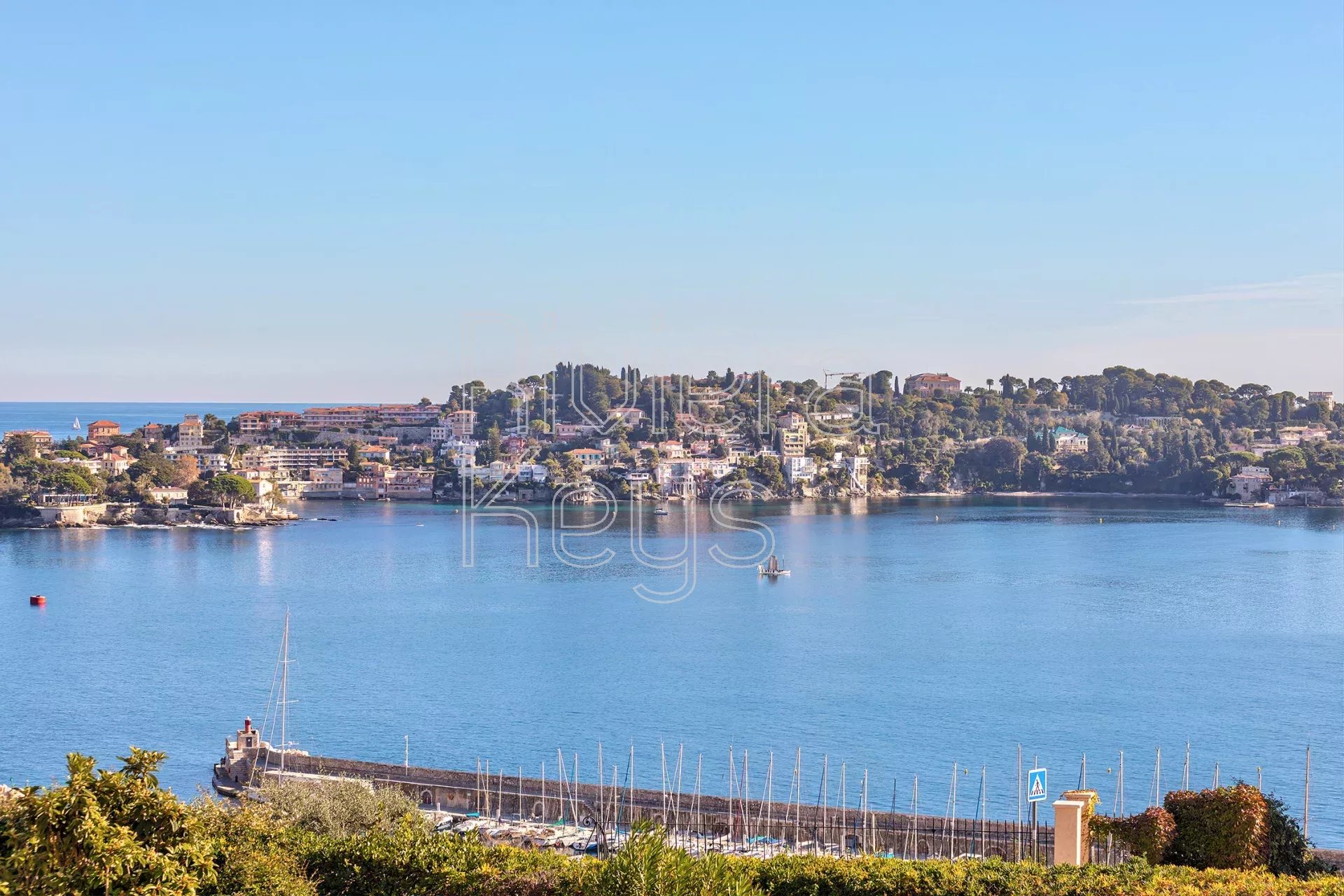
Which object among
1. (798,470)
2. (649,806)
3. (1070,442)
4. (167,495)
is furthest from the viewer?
(1070,442)

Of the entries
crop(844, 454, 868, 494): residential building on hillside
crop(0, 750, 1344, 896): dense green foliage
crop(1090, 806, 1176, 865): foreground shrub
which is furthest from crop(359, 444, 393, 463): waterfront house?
crop(1090, 806, 1176, 865): foreground shrub

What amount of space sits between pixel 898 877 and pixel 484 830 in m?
6.49

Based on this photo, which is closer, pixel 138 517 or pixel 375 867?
pixel 375 867

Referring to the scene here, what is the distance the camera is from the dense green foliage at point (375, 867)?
6.34 m

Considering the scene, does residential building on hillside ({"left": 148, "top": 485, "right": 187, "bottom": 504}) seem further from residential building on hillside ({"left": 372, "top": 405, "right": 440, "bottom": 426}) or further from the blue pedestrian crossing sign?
the blue pedestrian crossing sign

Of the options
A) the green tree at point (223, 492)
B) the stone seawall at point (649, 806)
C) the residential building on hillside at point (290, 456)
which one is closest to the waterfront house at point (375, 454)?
the residential building on hillside at point (290, 456)

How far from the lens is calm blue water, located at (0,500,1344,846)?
19.0 m

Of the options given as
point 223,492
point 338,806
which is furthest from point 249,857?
point 223,492

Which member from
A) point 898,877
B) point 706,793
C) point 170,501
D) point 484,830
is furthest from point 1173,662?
point 170,501

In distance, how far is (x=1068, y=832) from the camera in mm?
9203

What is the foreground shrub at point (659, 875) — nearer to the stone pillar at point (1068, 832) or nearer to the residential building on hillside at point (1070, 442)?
the stone pillar at point (1068, 832)

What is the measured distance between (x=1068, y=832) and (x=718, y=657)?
17408 millimetres

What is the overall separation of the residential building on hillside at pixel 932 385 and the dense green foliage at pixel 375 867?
84.0 m

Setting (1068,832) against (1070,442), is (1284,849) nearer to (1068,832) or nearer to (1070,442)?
(1068,832)
